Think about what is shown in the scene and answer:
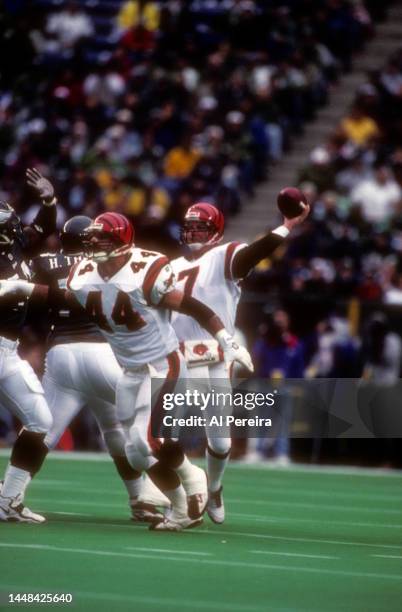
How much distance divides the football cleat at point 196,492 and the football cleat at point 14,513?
90cm

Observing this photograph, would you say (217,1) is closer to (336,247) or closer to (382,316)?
(336,247)

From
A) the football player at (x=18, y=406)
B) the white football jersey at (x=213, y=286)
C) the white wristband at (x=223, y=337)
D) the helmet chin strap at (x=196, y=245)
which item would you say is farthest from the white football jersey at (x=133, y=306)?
the helmet chin strap at (x=196, y=245)

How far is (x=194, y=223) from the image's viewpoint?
9.97 m

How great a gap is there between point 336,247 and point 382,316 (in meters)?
1.49

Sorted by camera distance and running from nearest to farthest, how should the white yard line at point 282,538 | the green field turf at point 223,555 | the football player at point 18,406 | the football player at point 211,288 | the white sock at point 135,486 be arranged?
the green field turf at point 223,555
the white yard line at point 282,538
the football player at point 18,406
the football player at point 211,288
the white sock at point 135,486

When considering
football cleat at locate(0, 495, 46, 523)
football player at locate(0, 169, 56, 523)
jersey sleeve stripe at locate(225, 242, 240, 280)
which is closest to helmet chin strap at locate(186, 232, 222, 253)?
jersey sleeve stripe at locate(225, 242, 240, 280)

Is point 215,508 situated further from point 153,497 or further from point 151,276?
point 151,276

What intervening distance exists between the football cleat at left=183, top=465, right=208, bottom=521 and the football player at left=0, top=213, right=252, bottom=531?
0.03 metres

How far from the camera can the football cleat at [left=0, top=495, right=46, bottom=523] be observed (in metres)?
9.42

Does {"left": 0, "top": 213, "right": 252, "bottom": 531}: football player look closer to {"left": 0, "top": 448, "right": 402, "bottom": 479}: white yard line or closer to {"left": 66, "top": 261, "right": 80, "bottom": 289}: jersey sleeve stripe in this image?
{"left": 66, "top": 261, "right": 80, "bottom": 289}: jersey sleeve stripe

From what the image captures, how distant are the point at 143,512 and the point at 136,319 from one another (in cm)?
145

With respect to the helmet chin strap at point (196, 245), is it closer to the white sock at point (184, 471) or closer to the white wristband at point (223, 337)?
the white wristband at point (223, 337)

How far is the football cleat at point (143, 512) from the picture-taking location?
390 inches

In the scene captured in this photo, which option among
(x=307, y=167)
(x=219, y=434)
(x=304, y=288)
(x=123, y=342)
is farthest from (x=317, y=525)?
(x=307, y=167)
